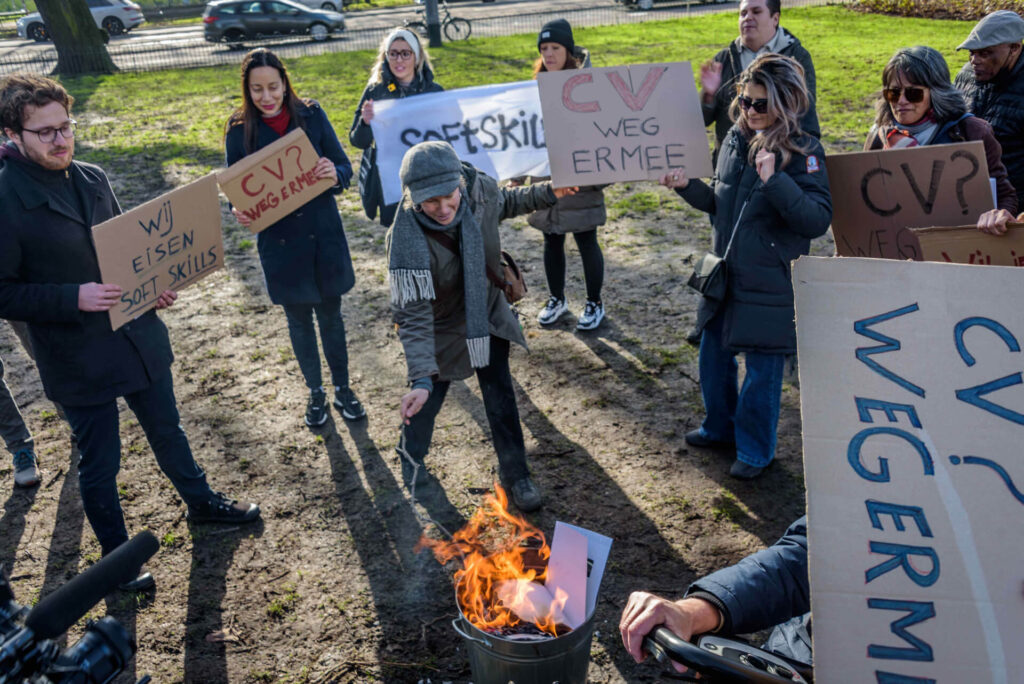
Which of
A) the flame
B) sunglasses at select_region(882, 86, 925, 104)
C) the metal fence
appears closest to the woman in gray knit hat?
the flame

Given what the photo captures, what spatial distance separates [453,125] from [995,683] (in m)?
4.68

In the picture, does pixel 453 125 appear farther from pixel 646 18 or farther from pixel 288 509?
pixel 646 18

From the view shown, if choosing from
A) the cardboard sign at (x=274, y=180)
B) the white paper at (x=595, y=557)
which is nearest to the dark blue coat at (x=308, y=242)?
the cardboard sign at (x=274, y=180)

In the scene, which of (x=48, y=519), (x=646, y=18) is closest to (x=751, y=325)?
(x=48, y=519)

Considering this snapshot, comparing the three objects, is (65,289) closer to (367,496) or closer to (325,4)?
(367,496)

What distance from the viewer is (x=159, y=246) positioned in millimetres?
3838

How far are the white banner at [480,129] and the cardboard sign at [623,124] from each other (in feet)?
2.42

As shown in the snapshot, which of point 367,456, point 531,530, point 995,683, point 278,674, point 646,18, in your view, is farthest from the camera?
point 646,18

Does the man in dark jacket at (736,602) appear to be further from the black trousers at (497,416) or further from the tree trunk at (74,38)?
the tree trunk at (74,38)

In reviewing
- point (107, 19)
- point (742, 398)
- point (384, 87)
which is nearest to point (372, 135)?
point (384, 87)

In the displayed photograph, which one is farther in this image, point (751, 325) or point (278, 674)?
point (751, 325)

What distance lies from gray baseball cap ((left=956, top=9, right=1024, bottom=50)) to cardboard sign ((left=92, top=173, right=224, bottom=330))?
13.8 feet

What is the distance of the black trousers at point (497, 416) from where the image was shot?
412 cm

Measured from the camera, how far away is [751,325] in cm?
408
